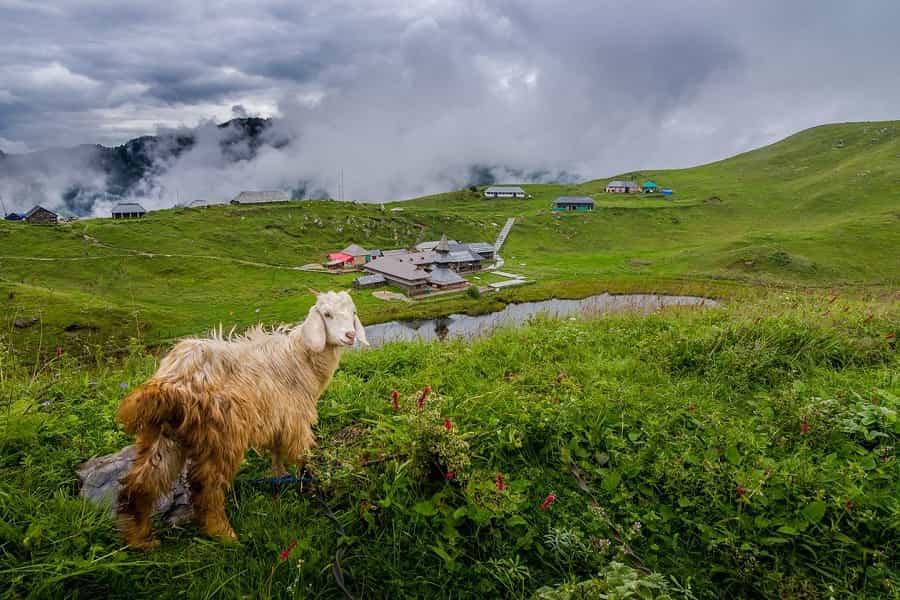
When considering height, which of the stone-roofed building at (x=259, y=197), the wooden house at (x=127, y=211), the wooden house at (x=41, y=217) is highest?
the stone-roofed building at (x=259, y=197)

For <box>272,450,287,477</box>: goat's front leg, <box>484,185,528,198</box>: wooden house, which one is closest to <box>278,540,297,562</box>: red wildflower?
<box>272,450,287,477</box>: goat's front leg

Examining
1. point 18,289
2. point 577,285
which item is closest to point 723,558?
point 577,285

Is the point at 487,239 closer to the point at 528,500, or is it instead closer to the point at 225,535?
the point at 528,500

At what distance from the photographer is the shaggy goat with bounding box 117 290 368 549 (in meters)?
2.92

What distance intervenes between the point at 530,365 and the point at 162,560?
415 cm

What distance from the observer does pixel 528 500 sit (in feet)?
10.6

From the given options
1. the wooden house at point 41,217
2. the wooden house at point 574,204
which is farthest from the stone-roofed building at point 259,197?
the wooden house at point 574,204

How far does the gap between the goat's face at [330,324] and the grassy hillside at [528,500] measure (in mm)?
877

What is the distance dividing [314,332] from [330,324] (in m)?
0.16

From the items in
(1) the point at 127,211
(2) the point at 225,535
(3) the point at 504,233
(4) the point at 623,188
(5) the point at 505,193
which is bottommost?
(2) the point at 225,535

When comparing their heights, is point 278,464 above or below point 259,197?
below

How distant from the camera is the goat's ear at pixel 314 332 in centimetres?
401

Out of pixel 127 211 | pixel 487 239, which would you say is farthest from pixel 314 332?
pixel 127 211

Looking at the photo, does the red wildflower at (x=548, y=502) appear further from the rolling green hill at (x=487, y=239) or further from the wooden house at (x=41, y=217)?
the wooden house at (x=41, y=217)
